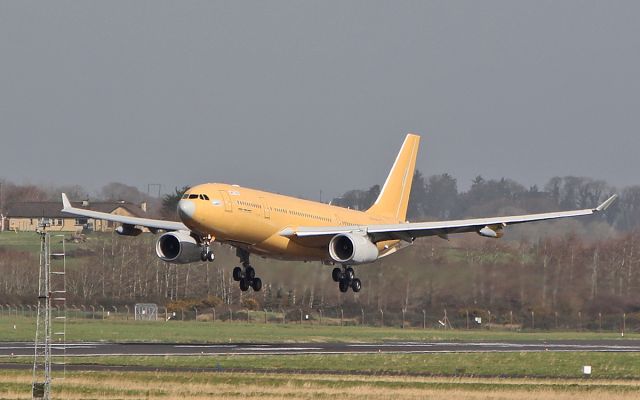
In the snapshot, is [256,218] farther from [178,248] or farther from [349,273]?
[349,273]

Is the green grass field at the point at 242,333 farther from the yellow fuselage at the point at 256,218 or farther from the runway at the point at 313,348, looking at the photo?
the yellow fuselage at the point at 256,218

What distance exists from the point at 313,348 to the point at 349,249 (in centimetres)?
819

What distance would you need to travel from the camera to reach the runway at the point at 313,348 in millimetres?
67312

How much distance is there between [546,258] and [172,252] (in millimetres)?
25731

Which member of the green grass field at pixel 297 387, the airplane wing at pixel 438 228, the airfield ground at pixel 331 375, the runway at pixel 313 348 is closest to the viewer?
the green grass field at pixel 297 387

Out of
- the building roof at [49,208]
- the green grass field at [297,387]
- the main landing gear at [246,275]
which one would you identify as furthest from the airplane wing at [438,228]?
the building roof at [49,208]

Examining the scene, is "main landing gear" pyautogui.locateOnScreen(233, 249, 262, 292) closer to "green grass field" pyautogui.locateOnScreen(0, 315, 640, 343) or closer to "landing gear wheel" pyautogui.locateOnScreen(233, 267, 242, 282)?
"landing gear wheel" pyautogui.locateOnScreen(233, 267, 242, 282)

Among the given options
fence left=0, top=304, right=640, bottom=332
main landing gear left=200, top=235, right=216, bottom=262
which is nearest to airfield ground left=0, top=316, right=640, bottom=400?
main landing gear left=200, top=235, right=216, bottom=262

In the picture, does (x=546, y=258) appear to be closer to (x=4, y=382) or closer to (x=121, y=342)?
(x=121, y=342)

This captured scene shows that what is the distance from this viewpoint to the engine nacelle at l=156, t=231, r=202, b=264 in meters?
67.1

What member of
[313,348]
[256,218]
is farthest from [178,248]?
[313,348]

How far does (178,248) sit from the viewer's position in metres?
67.3

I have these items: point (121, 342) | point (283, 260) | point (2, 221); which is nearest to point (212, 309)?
point (121, 342)

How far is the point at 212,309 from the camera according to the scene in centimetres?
10038
